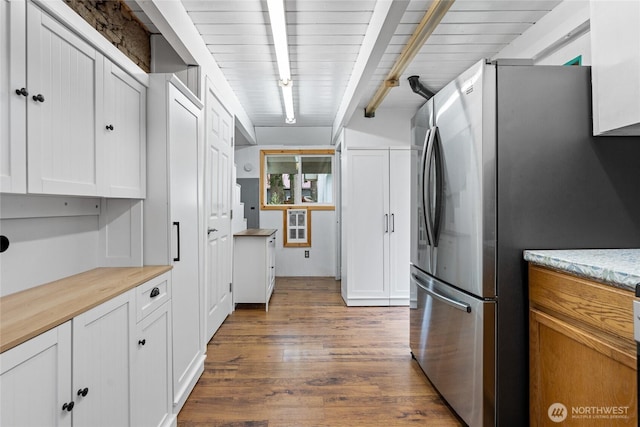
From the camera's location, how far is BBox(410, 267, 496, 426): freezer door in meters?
1.59

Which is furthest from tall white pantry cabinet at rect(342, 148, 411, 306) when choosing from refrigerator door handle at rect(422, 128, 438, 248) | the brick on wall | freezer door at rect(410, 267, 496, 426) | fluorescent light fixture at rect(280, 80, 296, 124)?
the brick on wall

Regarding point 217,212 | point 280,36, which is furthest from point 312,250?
point 280,36

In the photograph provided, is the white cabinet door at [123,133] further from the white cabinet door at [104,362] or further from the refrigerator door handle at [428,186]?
the refrigerator door handle at [428,186]

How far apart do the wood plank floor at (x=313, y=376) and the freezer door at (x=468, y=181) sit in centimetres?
83

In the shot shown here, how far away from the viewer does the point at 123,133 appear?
1639 millimetres

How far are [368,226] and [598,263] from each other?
286cm

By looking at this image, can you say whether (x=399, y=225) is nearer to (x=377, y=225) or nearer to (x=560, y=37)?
(x=377, y=225)

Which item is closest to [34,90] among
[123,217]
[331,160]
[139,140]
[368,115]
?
[139,140]

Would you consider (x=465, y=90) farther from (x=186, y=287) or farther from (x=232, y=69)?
(x=232, y=69)

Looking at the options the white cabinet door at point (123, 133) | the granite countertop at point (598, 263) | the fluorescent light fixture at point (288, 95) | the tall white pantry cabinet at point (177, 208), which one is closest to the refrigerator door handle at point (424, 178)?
the granite countertop at point (598, 263)

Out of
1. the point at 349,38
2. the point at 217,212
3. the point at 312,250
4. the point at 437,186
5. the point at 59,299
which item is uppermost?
the point at 349,38

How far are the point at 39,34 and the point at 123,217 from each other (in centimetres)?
93

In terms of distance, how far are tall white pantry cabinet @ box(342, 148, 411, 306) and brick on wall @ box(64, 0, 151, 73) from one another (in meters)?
2.33

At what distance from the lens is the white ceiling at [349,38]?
6.74 ft
